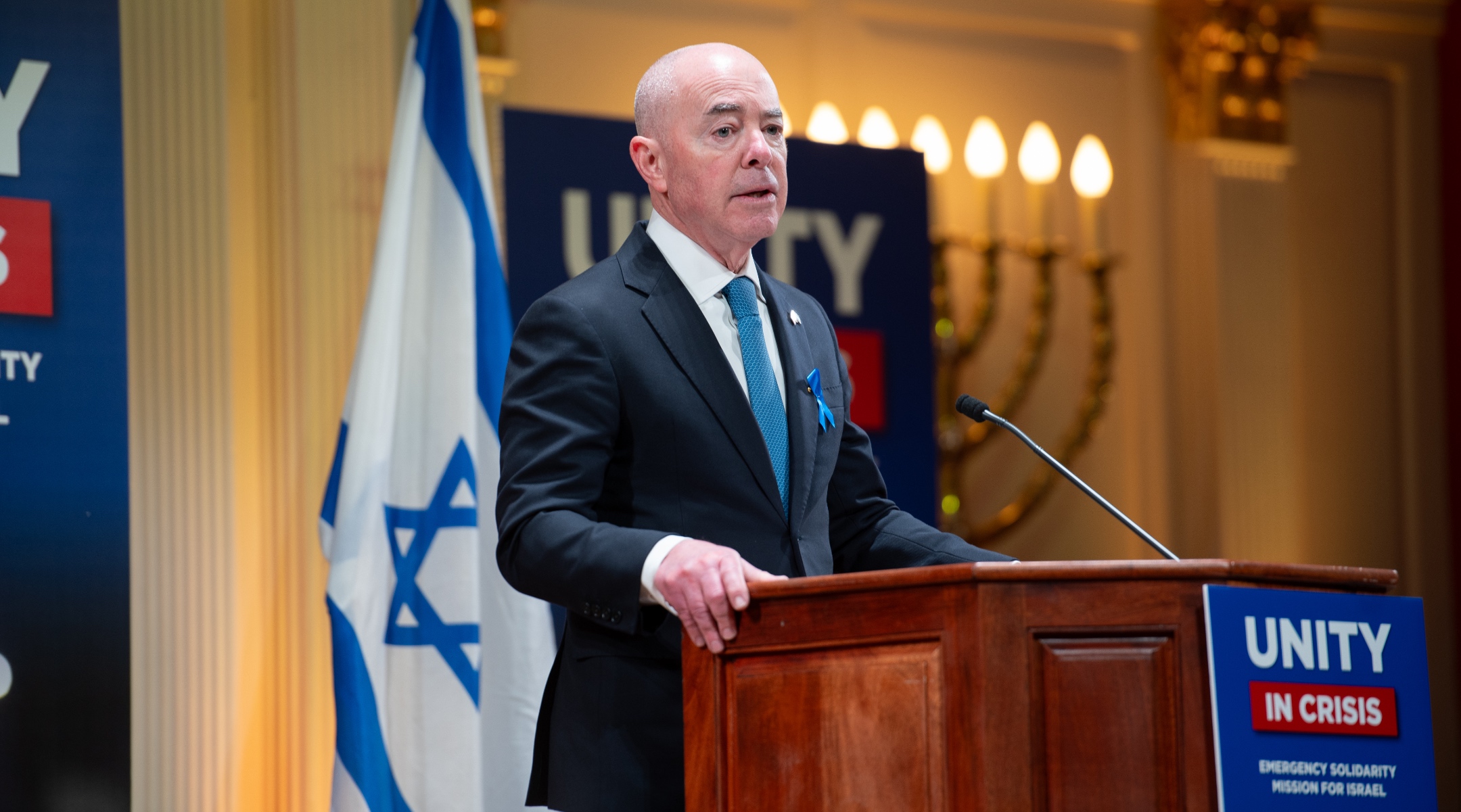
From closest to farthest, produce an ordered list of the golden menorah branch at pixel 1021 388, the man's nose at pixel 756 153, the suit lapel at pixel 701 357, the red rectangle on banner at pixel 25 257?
the suit lapel at pixel 701 357 → the man's nose at pixel 756 153 → the red rectangle on banner at pixel 25 257 → the golden menorah branch at pixel 1021 388

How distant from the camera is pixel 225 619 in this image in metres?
3.32

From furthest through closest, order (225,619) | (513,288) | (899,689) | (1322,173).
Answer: (1322,173), (513,288), (225,619), (899,689)

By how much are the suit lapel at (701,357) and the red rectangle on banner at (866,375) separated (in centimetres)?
215

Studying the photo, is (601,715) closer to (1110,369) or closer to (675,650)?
(675,650)

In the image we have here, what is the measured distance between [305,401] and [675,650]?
1.81 meters

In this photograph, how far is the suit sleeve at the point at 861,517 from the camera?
202cm

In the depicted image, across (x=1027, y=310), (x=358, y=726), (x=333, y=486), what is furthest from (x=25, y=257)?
(x=1027, y=310)

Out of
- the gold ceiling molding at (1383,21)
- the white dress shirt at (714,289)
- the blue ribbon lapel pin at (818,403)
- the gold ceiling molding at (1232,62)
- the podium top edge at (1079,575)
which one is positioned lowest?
the podium top edge at (1079,575)

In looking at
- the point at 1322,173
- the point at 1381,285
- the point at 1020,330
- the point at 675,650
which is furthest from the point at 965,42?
the point at 675,650

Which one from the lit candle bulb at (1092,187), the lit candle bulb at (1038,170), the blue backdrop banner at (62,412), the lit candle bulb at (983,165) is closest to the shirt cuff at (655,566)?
the blue backdrop banner at (62,412)

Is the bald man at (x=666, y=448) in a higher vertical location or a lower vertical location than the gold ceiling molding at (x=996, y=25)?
lower

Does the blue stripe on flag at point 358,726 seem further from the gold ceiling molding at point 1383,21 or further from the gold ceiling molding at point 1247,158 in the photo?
the gold ceiling molding at point 1383,21

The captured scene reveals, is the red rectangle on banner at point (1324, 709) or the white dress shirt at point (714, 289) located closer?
the red rectangle on banner at point (1324, 709)

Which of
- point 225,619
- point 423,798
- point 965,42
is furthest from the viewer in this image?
point 965,42
